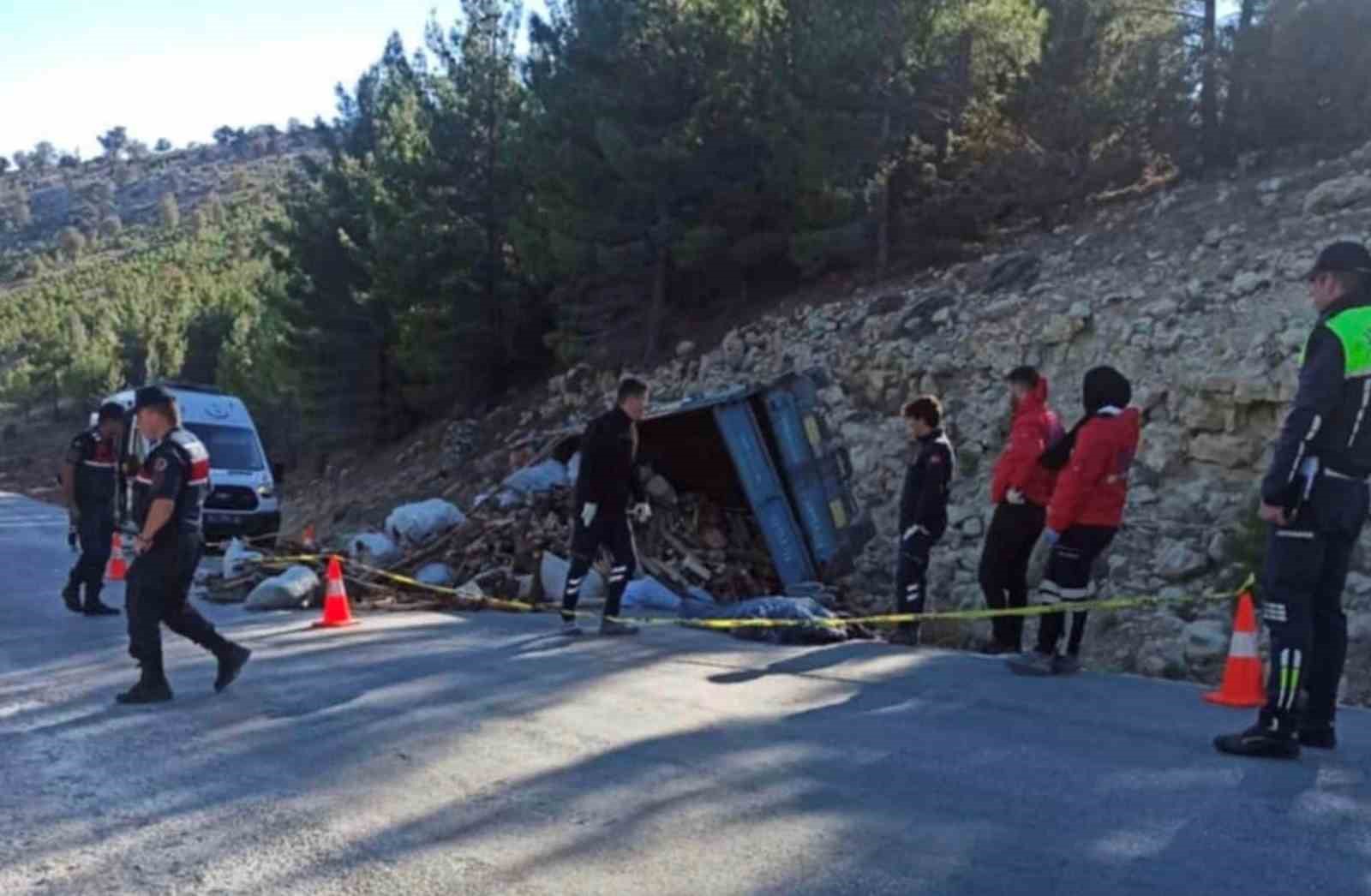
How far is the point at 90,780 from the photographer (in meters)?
5.96

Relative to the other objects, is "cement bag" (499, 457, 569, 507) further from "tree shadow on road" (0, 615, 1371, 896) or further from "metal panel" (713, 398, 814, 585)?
"tree shadow on road" (0, 615, 1371, 896)

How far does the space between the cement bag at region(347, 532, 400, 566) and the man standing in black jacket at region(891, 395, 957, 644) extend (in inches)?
290

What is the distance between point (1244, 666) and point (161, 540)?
6.08 m

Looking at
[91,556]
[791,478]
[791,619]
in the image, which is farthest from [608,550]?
[91,556]

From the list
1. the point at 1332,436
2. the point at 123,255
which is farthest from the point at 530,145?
the point at 123,255

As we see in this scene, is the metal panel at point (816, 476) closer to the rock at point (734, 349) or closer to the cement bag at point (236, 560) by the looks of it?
the cement bag at point (236, 560)

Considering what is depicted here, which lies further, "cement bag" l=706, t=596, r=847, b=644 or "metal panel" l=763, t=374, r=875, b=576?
"metal panel" l=763, t=374, r=875, b=576

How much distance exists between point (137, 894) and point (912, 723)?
374 cm

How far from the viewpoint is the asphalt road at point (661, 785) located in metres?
4.57

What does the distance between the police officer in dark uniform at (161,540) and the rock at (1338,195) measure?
13901 millimetres

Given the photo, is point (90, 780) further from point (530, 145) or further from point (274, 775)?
point (530, 145)

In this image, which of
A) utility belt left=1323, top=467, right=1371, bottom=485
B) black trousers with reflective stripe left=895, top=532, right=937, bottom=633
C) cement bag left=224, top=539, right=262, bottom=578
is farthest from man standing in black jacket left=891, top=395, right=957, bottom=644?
cement bag left=224, top=539, right=262, bottom=578

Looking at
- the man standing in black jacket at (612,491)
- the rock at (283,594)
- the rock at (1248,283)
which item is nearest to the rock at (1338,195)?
the rock at (1248,283)

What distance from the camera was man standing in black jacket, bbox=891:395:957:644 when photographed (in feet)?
31.1
